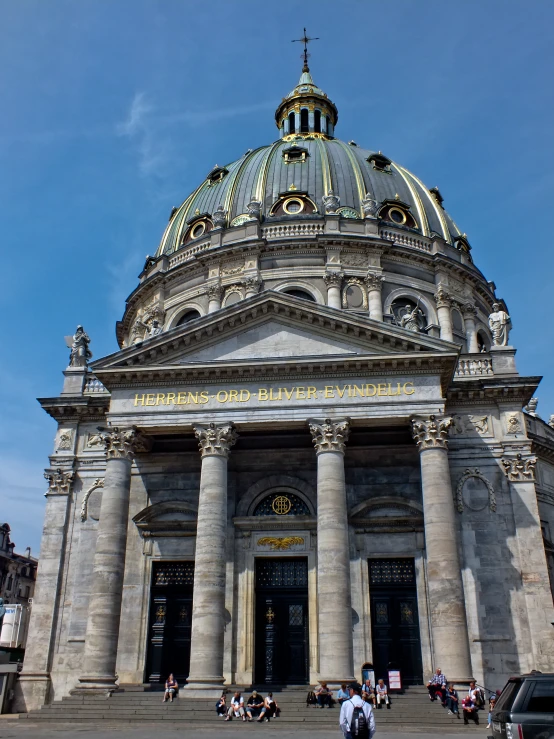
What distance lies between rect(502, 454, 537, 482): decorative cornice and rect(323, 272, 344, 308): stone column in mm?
12872

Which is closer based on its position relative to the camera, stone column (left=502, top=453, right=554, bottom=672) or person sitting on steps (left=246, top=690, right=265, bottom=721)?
person sitting on steps (left=246, top=690, right=265, bottom=721)

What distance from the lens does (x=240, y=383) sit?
88.7 feet

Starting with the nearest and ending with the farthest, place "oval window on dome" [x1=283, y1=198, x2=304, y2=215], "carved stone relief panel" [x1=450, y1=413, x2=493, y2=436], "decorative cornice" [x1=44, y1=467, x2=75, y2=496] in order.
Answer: "carved stone relief panel" [x1=450, y1=413, x2=493, y2=436], "decorative cornice" [x1=44, y1=467, x2=75, y2=496], "oval window on dome" [x1=283, y1=198, x2=304, y2=215]

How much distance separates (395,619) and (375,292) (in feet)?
56.8

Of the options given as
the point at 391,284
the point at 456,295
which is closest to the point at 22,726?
the point at 391,284

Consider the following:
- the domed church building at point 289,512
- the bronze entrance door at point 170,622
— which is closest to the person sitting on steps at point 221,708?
the domed church building at point 289,512

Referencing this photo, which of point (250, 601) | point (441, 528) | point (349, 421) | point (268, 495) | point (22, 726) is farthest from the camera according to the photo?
point (268, 495)

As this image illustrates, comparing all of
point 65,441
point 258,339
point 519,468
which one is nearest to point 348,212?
point 258,339

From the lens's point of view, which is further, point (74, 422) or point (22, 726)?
point (74, 422)

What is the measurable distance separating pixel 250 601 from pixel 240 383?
828 centimetres

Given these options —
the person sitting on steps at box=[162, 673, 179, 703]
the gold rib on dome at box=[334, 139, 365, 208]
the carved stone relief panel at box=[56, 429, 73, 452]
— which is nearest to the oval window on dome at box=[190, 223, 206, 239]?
the gold rib on dome at box=[334, 139, 365, 208]

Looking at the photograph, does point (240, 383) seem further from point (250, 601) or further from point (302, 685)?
point (302, 685)

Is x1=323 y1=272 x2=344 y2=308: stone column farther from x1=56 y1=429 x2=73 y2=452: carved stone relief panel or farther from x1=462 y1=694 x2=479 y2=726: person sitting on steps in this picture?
x1=462 y1=694 x2=479 y2=726: person sitting on steps

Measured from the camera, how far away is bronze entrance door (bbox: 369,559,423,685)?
26.4m
